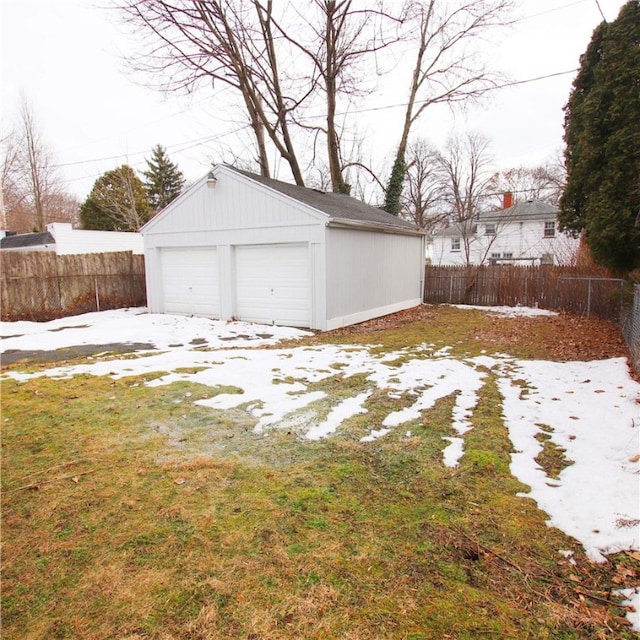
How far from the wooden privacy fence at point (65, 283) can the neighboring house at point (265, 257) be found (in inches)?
70.8

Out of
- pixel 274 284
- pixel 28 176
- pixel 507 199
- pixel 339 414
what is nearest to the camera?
pixel 339 414

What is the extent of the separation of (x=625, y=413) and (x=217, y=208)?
10.2m

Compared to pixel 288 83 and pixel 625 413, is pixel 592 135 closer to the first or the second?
pixel 625 413

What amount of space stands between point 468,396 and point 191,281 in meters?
9.57

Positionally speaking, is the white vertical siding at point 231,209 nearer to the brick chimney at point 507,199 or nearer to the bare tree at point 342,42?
the bare tree at point 342,42

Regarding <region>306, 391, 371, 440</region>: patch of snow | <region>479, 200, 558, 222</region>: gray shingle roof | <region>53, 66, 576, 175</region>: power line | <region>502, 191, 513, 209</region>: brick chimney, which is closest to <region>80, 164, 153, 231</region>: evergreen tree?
<region>53, 66, 576, 175</region>: power line

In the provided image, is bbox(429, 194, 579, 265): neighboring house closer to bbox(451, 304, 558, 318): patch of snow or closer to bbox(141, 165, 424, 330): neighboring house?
bbox(451, 304, 558, 318): patch of snow

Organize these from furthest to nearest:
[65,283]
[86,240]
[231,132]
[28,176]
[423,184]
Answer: [423,184] < [28,176] < [86,240] < [231,132] < [65,283]

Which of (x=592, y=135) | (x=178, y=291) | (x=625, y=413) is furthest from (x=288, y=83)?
(x=625, y=413)

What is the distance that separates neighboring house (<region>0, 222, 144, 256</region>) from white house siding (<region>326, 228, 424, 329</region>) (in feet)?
42.4

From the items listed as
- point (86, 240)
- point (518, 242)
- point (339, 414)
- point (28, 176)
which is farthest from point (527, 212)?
point (28, 176)

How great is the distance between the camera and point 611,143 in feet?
25.6

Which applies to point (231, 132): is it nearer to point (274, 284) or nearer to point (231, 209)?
point (231, 209)

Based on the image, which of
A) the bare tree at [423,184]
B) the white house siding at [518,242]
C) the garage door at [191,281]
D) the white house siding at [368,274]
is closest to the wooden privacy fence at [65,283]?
the garage door at [191,281]
